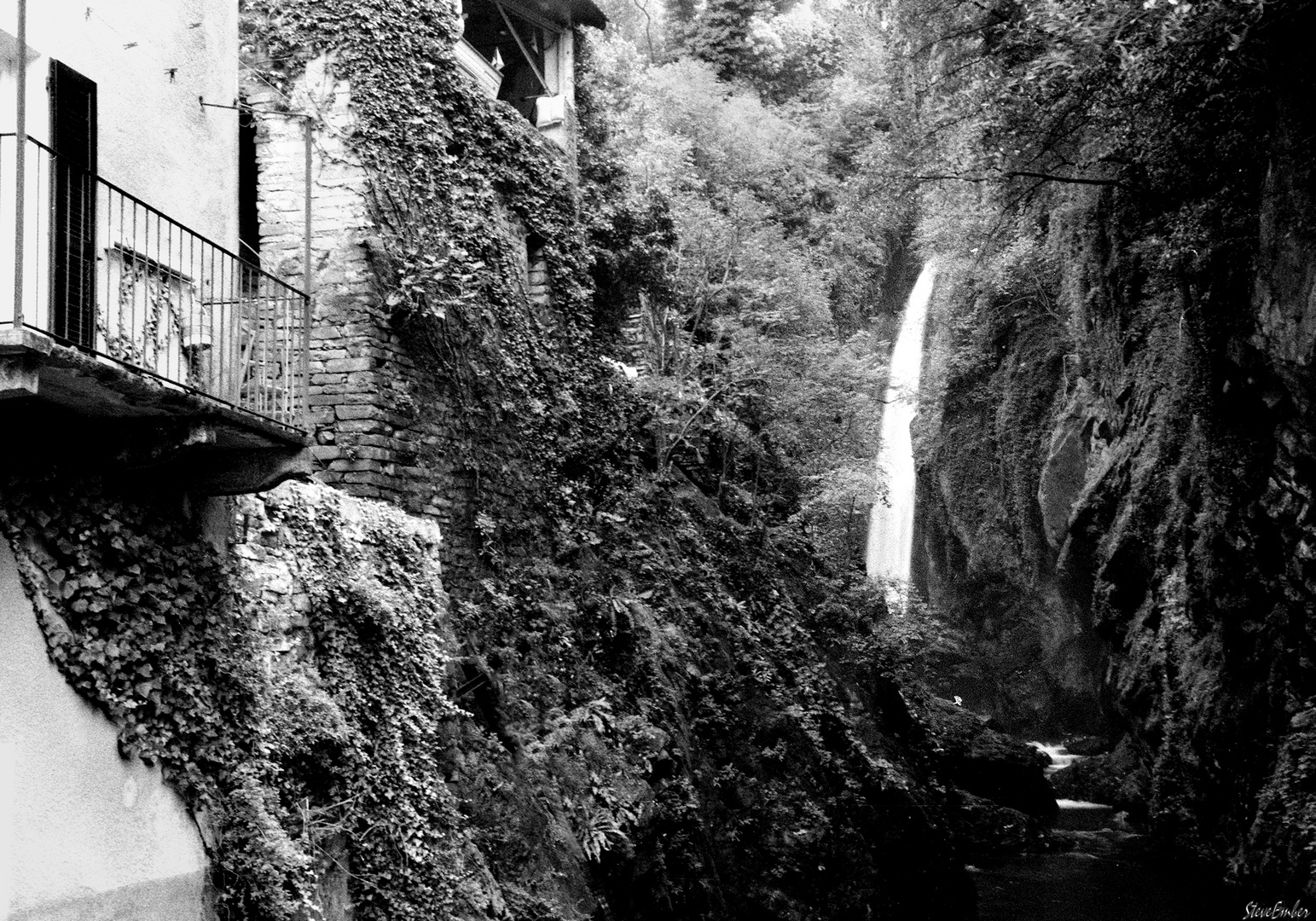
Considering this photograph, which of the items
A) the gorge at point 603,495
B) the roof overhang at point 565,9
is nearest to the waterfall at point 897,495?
the gorge at point 603,495

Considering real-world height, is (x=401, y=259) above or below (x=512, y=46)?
below

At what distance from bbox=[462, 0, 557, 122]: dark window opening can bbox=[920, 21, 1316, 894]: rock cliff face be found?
764 cm

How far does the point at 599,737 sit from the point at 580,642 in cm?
129

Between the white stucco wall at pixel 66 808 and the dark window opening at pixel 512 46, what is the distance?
12064 millimetres

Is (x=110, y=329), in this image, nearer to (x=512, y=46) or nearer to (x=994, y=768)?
(x=512, y=46)

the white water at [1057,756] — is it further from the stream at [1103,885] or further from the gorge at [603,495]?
the stream at [1103,885]

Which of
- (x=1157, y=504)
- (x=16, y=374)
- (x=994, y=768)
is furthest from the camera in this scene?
(x=994, y=768)

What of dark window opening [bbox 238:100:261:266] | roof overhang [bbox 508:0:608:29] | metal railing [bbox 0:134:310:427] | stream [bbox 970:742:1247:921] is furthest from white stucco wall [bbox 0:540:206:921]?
stream [bbox 970:742:1247:921]

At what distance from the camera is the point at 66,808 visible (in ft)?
17.0

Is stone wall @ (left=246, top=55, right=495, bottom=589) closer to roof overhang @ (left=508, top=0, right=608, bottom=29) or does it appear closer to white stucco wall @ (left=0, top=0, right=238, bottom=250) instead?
white stucco wall @ (left=0, top=0, right=238, bottom=250)

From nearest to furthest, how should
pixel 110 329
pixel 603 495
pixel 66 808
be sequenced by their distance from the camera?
pixel 66 808 < pixel 110 329 < pixel 603 495

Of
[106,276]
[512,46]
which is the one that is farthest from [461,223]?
[512,46]

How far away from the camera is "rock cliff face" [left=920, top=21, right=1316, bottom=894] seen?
12.6 meters

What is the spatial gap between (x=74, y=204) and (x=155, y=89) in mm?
1093
